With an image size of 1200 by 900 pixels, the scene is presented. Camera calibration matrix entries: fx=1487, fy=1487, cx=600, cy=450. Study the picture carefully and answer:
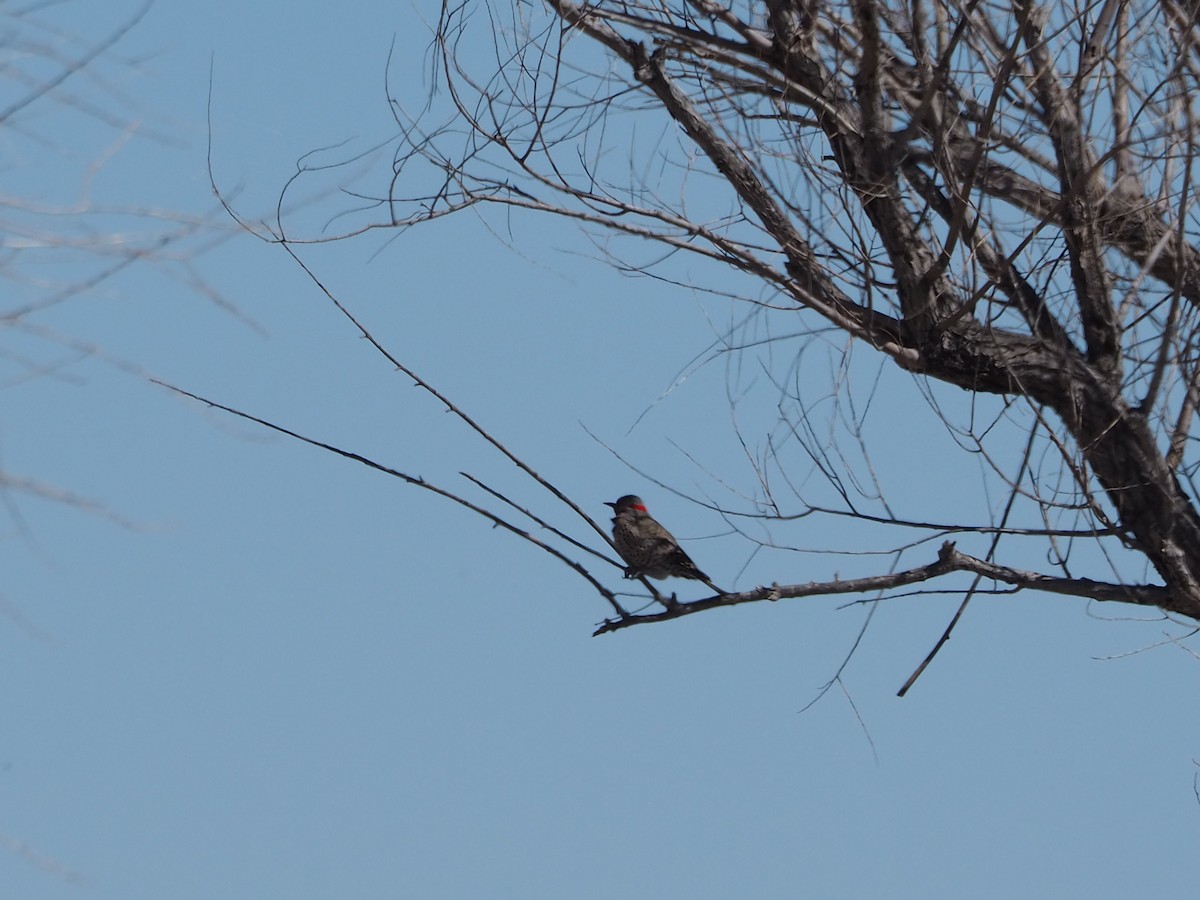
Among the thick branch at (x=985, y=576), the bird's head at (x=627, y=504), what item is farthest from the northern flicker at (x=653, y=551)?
the thick branch at (x=985, y=576)

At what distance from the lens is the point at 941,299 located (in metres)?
4.21

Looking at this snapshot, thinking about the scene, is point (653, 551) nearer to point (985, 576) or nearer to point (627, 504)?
point (627, 504)

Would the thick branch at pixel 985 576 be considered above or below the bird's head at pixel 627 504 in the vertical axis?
below

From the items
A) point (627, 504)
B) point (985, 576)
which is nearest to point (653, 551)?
point (627, 504)

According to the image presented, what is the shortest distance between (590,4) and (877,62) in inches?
36.2

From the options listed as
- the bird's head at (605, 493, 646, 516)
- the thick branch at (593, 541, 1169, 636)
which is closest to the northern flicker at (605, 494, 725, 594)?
the bird's head at (605, 493, 646, 516)

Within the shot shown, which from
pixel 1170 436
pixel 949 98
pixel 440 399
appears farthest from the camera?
pixel 949 98

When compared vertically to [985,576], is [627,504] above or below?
above

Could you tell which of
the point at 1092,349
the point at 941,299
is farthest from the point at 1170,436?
the point at 941,299

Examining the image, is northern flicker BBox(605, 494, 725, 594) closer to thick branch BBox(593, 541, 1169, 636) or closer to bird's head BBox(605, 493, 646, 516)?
bird's head BBox(605, 493, 646, 516)

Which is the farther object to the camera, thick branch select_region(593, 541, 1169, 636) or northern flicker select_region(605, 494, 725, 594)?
northern flicker select_region(605, 494, 725, 594)

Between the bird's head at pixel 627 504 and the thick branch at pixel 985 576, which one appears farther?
the bird's head at pixel 627 504

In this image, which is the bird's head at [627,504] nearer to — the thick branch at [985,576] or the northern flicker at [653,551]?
the northern flicker at [653,551]

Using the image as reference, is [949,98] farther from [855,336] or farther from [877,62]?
[855,336]
